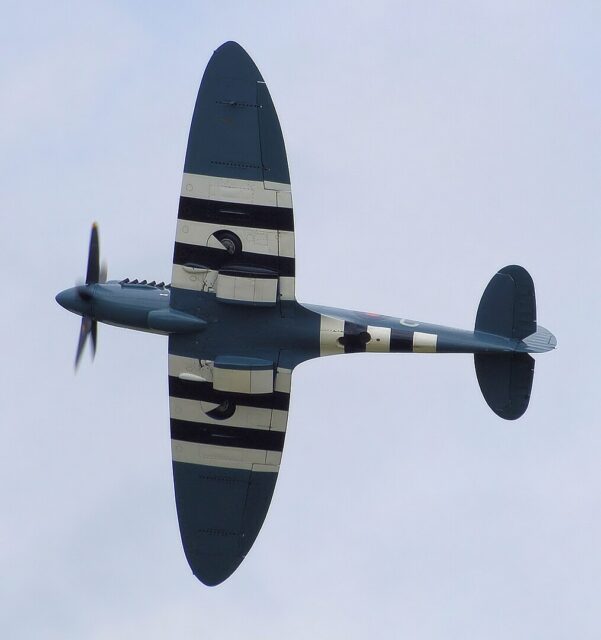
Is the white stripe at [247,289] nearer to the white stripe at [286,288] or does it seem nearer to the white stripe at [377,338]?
the white stripe at [286,288]

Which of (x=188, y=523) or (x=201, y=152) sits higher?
(x=201, y=152)

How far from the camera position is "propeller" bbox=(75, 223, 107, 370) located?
28484 mm

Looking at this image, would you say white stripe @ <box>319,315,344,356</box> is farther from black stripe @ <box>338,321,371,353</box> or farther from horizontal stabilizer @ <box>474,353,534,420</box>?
horizontal stabilizer @ <box>474,353,534,420</box>

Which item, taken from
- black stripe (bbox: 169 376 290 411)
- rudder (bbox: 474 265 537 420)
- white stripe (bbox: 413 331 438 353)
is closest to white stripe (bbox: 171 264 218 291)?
black stripe (bbox: 169 376 290 411)

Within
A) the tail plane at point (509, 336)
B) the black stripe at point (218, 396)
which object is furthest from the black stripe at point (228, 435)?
the tail plane at point (509, 336)

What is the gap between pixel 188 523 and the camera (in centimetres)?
2978

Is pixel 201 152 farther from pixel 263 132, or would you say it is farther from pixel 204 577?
pixel 204 577

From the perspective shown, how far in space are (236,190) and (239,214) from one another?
0.40m

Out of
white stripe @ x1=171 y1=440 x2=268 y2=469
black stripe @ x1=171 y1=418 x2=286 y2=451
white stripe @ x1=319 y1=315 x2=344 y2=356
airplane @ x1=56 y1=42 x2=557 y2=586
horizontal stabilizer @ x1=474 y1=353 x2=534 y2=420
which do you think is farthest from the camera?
white stripe @ x1=171 y1=440 x2=268 y2=469

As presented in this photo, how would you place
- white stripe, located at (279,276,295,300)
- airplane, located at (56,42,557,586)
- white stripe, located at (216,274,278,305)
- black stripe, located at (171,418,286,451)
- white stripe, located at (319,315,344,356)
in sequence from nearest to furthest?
1. airplane, located at (56,42,557,586)
2. white stripe, located at (216,274,278,305)
3. white stripe, located at (279,276,295,300)
4. white stripe, located at (319,315,344,356)
5. black stripe, located at (171,418,286,451)

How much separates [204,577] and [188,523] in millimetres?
1100

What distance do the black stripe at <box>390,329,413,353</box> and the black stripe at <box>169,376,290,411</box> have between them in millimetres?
2026

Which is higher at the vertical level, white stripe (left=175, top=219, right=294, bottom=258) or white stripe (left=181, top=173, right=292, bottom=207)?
white stripe (left=181, top=173, right=292, bottom=207)

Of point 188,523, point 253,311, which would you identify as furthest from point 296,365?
point 188,523
